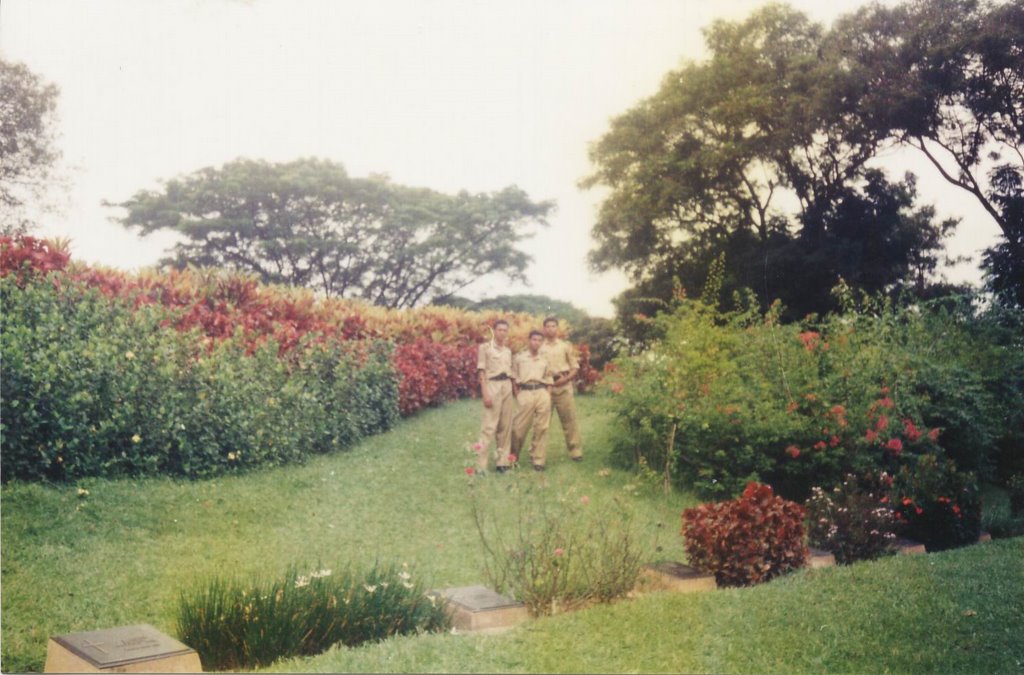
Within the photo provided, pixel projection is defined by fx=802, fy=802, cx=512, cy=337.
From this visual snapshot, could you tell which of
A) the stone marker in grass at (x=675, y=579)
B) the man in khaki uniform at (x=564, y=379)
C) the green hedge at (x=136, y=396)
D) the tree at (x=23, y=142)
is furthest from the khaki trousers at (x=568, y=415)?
the tree at (x=23, y=142)

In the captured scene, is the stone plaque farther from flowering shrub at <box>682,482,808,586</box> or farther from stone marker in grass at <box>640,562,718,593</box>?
flowering shrub at <box>682,482,808,586</box>

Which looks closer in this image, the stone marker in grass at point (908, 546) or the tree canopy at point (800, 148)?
the tree canopy at point (800, 148)

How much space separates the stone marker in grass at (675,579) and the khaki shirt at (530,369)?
1.59 meters

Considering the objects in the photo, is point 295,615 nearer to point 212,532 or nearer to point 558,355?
point 212,532

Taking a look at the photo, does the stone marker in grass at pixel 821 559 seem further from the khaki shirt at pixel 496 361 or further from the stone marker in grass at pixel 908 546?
the khaki shirt at pixel 496 361

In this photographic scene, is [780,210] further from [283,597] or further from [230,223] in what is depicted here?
[283,597]

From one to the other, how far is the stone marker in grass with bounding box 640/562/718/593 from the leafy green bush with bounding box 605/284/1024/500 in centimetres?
128

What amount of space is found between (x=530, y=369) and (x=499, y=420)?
46 cm

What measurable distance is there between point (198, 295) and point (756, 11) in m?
4.27

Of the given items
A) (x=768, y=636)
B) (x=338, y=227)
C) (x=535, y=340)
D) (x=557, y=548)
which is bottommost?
(x=768, y=636)

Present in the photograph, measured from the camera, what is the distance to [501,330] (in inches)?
233

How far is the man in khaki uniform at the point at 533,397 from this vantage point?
5.84 m

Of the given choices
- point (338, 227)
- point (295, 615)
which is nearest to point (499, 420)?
point (338, 227)

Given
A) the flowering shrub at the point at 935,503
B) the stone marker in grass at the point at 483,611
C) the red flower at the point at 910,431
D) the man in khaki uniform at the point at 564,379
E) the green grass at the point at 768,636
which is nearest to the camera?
the green grass at the point at 768,636
